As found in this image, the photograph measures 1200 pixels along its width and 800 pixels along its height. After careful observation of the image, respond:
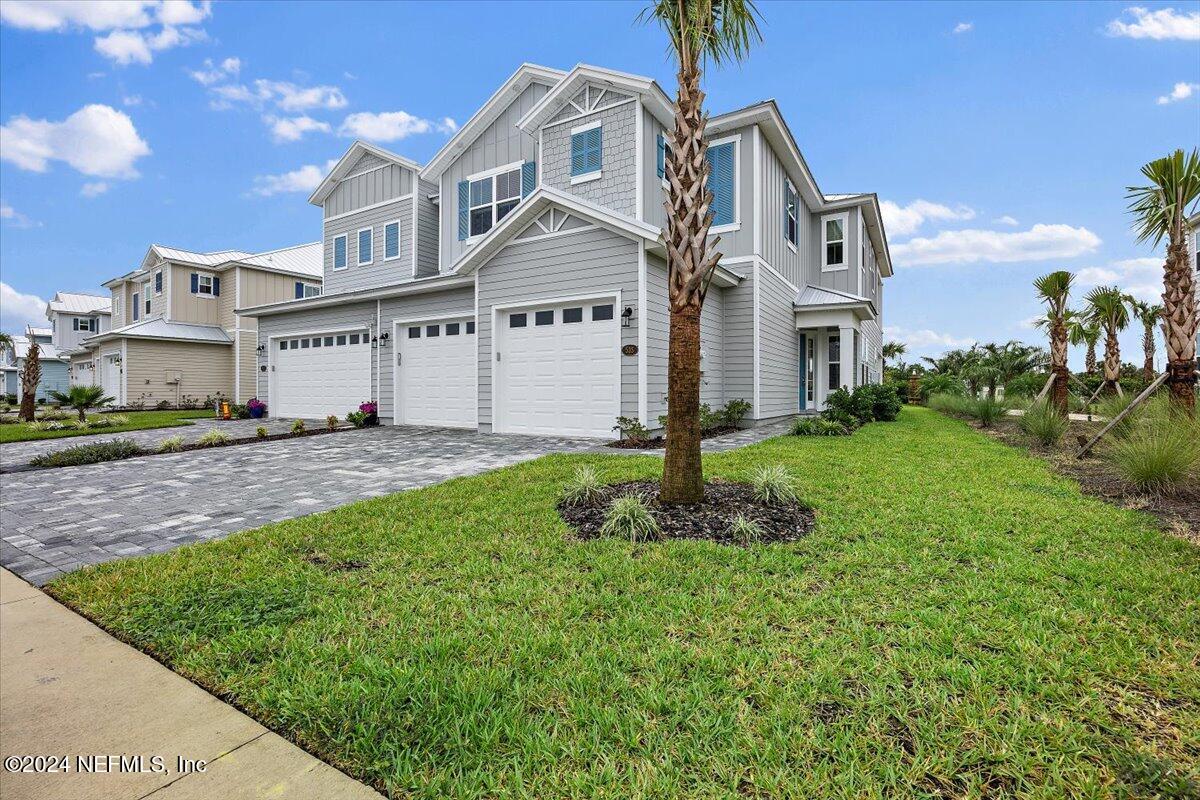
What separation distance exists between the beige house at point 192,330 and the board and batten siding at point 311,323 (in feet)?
18.1

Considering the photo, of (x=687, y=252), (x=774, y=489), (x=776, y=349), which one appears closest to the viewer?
(x=687, y=252)

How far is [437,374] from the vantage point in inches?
519

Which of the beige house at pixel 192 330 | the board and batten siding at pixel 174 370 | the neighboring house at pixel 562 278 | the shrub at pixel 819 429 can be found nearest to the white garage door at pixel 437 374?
the neighboring house at pixel 562 278

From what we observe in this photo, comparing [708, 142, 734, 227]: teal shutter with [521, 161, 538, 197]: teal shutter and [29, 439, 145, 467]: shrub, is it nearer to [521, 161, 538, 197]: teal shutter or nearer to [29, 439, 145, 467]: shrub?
[521, 161, 538, 197]: teal shutter

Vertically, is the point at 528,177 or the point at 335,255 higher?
the point at 528,177

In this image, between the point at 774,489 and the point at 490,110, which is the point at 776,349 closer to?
the point at 774,489

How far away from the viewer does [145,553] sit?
405 cm

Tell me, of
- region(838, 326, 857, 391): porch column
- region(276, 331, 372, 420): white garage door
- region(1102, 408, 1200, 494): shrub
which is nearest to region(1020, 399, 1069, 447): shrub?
region(1102, 408, 1200, 494): shrub

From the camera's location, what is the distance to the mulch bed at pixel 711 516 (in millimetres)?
4109

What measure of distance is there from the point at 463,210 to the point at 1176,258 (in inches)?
594

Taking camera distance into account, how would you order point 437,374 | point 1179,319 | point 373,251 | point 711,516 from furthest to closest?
point 373,251 < point 437,374 < point 1179,319 < point 711,516

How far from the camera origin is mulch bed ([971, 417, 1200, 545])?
4.45 meters

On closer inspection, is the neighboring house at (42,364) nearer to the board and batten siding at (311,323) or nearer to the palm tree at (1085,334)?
the board and batten siding at (311,323)

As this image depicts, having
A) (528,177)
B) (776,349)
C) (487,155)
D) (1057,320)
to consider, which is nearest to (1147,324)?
(1057,320)
